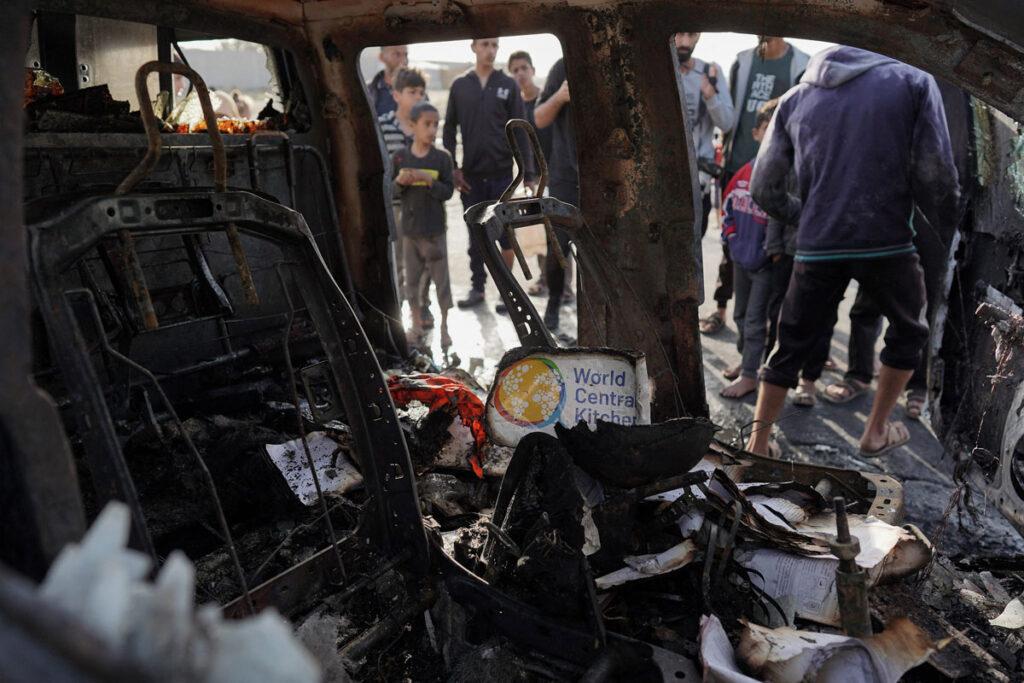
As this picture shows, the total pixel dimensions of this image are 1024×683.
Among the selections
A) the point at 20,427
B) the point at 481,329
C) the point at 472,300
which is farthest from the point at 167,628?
the point at 472,300

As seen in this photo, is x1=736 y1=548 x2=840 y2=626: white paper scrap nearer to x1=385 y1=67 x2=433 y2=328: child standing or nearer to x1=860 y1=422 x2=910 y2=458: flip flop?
x1=860 y1=422 x2=910 y2=458: flip flop

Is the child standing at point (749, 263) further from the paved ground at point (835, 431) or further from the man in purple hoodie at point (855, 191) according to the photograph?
the man in purple hoodie at point (855, 191)

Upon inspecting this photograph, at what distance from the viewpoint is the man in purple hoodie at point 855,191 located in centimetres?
367

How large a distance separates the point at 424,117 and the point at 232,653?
556 centimetres

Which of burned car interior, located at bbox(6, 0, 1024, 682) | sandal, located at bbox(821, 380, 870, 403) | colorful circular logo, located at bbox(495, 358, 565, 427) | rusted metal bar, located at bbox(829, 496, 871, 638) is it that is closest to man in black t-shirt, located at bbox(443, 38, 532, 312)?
burned car interior, located at bbox(6, 0, 1024, 682)

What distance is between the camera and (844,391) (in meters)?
5.06

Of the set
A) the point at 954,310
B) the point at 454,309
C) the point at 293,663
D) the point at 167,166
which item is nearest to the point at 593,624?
the point at 293,663

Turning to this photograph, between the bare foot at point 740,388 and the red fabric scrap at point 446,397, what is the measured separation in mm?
2203

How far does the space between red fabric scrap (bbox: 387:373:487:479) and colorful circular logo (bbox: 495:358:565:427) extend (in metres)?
0.58

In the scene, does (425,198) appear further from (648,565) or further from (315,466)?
(648,565)

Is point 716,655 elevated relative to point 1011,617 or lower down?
elevated

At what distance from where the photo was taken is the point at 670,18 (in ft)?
10.5

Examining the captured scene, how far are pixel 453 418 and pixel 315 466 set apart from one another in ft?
2.14

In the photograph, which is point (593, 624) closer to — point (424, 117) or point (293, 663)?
point (293, 663)
